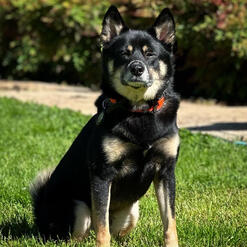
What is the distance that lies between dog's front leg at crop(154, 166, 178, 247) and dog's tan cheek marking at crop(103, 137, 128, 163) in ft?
1.04

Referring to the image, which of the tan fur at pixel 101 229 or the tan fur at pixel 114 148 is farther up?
the tan fur at pixel 114 148

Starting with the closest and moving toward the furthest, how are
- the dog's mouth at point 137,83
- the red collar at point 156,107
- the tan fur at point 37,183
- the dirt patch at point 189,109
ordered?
the dog's mouth at point 137,83 < the red collar at point 156,107 < the tan fur at point 37,183 < the dirt patch at point 189,109

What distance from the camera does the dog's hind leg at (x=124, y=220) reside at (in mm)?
4328

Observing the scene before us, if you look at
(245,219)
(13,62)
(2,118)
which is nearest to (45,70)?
(13,62)

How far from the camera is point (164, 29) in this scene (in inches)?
168

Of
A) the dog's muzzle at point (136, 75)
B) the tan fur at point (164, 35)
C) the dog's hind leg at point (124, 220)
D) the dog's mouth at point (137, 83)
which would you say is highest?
the tan fur at point (164, 35)

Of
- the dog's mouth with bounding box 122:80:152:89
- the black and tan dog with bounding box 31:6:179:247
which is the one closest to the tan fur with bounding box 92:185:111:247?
the black and tan dog with bounding box 31:6:179:247

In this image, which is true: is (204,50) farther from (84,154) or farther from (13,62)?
(13,62)

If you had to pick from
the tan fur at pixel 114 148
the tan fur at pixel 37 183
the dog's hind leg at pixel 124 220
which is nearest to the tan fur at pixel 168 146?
the tan fur at pixel 114 148

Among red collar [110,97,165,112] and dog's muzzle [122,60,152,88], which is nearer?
dog's muzzle [122,60,152,88]

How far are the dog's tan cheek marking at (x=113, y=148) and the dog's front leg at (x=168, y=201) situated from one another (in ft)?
1.04

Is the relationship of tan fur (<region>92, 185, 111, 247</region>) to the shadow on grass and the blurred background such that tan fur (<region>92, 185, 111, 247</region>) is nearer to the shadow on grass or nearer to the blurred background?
the shadow on grass

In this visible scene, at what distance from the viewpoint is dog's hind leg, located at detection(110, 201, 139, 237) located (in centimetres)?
433

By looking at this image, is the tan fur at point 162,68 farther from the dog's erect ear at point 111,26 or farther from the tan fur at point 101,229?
the tan fur at point 101,229
